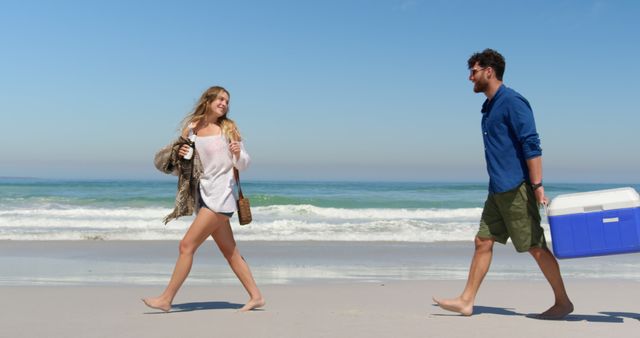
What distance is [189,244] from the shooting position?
4.55m

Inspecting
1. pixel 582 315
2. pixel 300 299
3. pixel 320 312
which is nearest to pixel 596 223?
pixel 582 315

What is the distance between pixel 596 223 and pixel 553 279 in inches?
21.2

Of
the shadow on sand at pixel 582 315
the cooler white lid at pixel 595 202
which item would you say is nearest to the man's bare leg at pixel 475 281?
the shadow on sand at pixel 582 315

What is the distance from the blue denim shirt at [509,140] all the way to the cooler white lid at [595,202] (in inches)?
10.2

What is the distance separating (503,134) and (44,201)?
27.8m

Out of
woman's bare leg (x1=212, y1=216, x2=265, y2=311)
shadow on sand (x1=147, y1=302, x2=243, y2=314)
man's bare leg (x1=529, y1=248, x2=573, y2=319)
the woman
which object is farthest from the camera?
shadow on sand (x1=147, y1=302, x2=243, y2=314)

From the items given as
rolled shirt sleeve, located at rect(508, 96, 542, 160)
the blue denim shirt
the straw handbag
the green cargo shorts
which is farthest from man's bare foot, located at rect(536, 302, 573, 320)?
the straw handbag

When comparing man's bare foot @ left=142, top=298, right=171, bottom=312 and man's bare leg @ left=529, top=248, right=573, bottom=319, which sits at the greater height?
man's bare leg @ left=529, top=248, right=573, bottom=319

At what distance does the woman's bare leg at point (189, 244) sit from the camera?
4.52 m

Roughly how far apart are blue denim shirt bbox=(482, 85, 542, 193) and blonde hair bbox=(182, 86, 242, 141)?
1668 millimetres

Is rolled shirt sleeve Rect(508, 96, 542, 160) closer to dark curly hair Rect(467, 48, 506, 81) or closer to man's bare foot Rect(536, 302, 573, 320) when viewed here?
dark curly hair Rect(467, 48, 506, 81)

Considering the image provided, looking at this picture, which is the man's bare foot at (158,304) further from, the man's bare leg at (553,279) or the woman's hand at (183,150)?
the man's bare leg at (553,279)

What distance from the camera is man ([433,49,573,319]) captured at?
4219mm

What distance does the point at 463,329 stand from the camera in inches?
165
